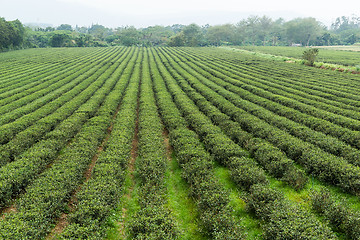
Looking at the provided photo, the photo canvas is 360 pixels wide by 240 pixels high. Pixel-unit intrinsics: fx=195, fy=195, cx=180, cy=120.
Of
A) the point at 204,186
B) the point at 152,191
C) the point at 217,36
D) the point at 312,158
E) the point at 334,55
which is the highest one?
the point at 217,36

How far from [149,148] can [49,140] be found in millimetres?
7238

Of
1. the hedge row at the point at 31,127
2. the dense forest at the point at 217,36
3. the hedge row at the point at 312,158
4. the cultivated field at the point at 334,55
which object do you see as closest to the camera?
the hedge row at the point at 312,158

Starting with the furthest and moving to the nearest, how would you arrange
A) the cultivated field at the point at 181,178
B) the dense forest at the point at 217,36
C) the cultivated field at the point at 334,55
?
the dense forest at the point at 217,36, the cultivated field at the point at 334,55, the cultivated field at the point at 181,178

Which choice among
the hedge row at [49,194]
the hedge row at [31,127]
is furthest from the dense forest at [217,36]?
the hedge row at [49,194]

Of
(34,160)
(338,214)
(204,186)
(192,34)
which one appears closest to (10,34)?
(34,160)

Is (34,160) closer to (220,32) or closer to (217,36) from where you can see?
(220,32)

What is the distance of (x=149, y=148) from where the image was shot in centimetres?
1315

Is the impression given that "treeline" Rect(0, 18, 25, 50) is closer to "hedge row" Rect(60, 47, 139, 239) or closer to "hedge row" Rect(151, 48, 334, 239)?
"hedge row" Rect(60, 47, 139, 239)

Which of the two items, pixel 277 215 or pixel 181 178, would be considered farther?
pixel 181 178

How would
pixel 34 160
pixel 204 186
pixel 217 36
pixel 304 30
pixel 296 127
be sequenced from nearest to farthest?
1. pixel 204 186
2. pixel 34 160
3. pixel 296 127
4. pixel 304 30
5. pixel 217 36

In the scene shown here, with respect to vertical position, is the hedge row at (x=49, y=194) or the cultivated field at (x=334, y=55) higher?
the cultivated field at (x=334, y=55)

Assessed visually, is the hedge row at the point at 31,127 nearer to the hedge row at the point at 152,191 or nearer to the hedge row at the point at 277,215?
the hedge row at the point at 152,191

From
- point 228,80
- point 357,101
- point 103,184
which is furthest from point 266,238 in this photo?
point 228,80

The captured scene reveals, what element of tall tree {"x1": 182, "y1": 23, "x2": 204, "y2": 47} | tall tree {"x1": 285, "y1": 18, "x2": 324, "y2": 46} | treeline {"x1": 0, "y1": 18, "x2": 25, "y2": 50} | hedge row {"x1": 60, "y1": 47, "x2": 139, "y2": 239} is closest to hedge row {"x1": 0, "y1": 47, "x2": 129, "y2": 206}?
hedge row {"x1": 60, "y1": 47, "x2": 139, "y2": 239}
